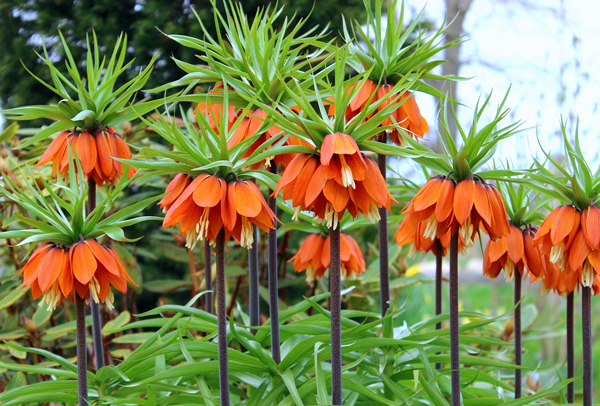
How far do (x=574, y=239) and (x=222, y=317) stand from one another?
87 cm

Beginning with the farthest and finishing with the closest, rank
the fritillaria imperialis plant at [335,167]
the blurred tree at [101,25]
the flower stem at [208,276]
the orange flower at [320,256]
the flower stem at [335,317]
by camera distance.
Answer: the blurred tree at [101,25]
the orange flower at [320,256]
the flower stem at [208,276]
the flower stem at [335,317]
the fritillaria imperialis plant at [335,167]

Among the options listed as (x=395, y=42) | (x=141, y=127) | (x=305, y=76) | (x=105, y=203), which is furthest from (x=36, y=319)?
(x=395, y=42)

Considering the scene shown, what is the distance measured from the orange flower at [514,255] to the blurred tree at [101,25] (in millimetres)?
2039

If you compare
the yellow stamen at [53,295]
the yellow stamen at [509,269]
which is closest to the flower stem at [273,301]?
the yellow stamen at [53,295]

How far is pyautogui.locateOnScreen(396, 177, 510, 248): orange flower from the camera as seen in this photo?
1.22 meters

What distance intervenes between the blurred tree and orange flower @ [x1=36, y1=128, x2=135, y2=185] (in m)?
1.67

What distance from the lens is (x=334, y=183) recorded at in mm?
1140

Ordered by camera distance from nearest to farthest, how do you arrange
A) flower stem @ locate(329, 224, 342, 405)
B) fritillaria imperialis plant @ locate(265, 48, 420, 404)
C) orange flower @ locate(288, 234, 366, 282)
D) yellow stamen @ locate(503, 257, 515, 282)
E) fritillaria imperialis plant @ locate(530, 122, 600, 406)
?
fritillaria imperialis plant @ locate(265, 48, 420, 404), flower stem @ locate(329, 224, 342, 405), fritillaria imperialis plant @ locate(530, 122, 600, 406), yellow stamen @ locate(503, 257, 515, 282), orange flower @ locate(288, 234, 366, 282)

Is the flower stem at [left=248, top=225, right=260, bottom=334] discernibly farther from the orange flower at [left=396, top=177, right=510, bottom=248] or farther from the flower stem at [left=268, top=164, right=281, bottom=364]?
the orange flower at [left=396, top=177, right=510, bottom=248]

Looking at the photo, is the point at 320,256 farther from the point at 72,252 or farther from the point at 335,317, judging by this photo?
the point at 72,252

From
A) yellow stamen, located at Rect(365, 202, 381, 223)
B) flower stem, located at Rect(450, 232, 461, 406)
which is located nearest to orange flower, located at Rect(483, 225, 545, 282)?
flower stem, located at Rect(450, 232, 461, 406)

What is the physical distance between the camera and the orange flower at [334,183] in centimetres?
109

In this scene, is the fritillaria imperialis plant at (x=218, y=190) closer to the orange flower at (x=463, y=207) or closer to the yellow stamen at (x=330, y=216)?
the yellow stamen at (x=330, y=216)

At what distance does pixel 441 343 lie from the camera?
5.26 feet
